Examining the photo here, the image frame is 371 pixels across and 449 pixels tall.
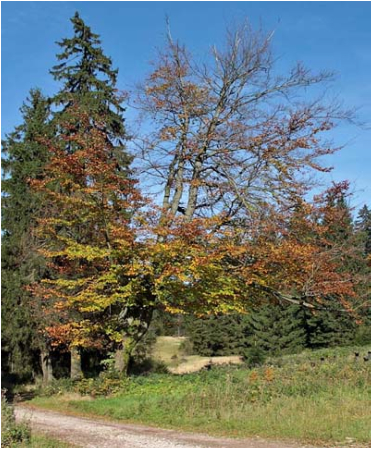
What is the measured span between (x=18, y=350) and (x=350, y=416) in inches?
585

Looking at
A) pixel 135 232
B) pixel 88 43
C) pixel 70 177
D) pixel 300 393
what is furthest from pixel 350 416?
pixel 88 43

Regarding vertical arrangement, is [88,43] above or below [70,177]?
above

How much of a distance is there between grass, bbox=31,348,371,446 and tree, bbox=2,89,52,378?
5847 mm

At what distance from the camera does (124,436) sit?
8719mm

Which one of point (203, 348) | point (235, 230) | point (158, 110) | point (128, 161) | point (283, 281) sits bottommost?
point (203, 348)

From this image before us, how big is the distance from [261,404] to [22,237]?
13.5m

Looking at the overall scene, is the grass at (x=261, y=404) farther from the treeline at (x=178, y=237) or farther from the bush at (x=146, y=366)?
the bush at (x=146, y=366)

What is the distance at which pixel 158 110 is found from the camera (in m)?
16.3

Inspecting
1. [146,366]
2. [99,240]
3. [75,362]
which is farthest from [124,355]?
[146,366]

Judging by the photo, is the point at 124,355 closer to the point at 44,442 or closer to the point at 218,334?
the point at 44,442

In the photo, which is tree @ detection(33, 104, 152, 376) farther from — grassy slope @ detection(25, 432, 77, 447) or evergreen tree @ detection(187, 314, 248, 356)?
evergreen tree @ detection(187, 314, 248, 356)

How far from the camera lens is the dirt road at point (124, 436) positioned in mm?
7840

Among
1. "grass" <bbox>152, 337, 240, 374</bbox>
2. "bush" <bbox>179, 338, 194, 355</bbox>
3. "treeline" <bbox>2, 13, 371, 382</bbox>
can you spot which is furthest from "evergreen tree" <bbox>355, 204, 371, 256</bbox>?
"bush" <bbox>179, 338, 194, 355</bbox>

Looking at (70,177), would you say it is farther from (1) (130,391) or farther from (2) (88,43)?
(2) (88,43)
